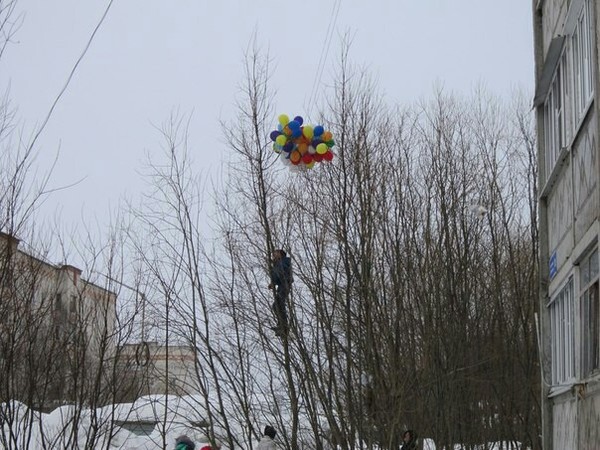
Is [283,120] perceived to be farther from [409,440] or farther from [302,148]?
[409,440]

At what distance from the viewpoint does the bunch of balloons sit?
15156 mm

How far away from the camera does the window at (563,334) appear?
12.3 meters

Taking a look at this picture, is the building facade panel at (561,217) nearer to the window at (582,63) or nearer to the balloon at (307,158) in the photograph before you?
the window at (582,63)

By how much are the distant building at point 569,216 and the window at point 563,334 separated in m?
0.01

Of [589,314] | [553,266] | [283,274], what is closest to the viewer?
[589,314]

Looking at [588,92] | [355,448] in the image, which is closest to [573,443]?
[588,92]

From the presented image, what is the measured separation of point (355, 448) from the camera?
56.2 ft

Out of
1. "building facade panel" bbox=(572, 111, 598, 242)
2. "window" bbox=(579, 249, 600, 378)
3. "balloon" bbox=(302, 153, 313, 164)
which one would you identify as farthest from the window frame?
"balloon" bbox=(302, 153, 313, 164)

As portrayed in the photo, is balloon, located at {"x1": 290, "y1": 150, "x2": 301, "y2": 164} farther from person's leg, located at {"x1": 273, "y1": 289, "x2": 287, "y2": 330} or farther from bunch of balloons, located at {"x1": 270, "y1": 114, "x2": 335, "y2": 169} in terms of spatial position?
person's leg, located at {"x1": 273, "y1": 289, "x2": 287, "y2": 330}

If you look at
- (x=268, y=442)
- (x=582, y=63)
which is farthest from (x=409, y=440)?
(x=582, y=63)

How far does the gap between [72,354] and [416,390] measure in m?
6.22

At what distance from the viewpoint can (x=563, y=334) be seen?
13000 mm

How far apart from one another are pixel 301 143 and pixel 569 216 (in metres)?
4.28

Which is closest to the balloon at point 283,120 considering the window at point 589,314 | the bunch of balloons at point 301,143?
the bunch of balloons at point 301,143
